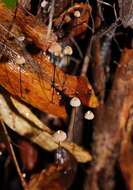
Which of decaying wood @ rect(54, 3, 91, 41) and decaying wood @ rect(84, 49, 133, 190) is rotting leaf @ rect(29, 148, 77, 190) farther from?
decaying wood @ rect(54, 3, 91, 41)

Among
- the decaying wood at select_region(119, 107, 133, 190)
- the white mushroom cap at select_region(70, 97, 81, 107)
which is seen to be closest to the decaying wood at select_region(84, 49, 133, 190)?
the decaying wood at select_region(119, 107, 133, 190)

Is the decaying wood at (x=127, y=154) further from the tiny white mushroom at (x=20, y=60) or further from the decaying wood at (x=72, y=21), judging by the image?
the tiny white mushroom at (x=20, y=60)

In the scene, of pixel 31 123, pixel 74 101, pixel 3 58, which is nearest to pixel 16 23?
pixel 3 58

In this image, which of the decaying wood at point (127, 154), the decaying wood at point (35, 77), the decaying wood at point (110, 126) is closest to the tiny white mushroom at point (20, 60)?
the decaying wood at point (35, 77)

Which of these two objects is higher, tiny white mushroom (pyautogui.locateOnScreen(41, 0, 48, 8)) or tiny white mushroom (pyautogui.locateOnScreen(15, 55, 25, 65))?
tiny white mushroom (pyautogui.locateOnScreen(41, 0, 48, 8))

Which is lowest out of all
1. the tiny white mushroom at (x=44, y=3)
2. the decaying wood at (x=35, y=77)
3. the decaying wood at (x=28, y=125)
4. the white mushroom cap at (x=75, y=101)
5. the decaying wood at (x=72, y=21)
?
the decaying wood at (x=28, y=125)

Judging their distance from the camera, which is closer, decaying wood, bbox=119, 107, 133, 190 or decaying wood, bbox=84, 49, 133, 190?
decaying wood, bbox=84, 49, 133, 190

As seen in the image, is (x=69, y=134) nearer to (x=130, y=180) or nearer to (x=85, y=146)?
(x=85, y=146)

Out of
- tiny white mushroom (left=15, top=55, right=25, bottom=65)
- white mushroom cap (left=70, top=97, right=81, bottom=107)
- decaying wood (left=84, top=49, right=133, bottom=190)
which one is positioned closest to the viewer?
tiny white mushroom (left=15, top=55, right=25, bottom=65)
